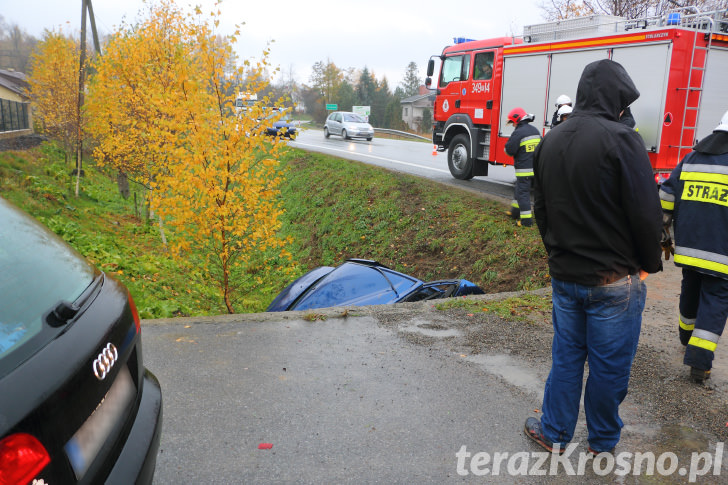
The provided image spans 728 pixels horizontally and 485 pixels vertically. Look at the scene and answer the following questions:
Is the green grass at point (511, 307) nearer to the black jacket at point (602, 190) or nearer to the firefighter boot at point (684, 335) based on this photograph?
the firefighter boot at point (684, 335)

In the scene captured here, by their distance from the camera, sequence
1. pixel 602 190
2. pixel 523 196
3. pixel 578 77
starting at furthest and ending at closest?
pixel 578 77 < pixel 523 196 < pixel 602 190

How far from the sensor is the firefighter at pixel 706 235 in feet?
11.8

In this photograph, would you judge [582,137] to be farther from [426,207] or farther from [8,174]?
[8,174]

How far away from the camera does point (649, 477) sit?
2748 millimetres

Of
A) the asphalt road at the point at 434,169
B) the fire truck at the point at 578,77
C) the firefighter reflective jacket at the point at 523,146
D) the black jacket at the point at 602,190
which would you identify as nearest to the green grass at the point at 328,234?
the asphalt road at the point at 434,169

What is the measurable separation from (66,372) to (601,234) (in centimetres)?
235

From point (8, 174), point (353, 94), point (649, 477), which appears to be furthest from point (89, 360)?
point (353, 94)

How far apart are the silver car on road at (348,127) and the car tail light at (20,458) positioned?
27.3 metres

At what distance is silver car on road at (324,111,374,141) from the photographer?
28.2 metres

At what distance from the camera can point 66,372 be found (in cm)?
164

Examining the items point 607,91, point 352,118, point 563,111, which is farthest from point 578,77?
point 352,118

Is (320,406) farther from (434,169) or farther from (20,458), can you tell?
(434,169)

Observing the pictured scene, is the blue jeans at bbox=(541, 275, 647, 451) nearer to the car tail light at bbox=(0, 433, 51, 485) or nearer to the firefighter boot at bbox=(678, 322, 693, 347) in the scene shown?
the firefighter boot at bbox=(678, 322, 693, 347)

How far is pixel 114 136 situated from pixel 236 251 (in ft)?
29.2
